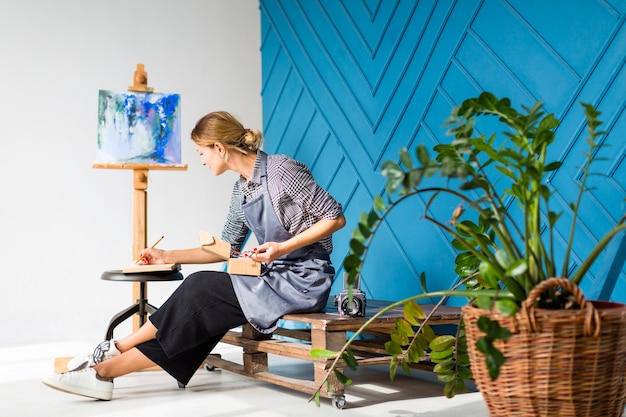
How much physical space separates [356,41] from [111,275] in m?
1.89

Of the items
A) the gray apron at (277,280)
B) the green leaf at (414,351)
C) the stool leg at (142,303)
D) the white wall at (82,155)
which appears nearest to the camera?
the green leaf at (414,351)

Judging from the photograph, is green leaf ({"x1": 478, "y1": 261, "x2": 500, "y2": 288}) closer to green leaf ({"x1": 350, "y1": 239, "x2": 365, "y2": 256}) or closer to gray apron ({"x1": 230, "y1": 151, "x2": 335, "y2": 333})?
green leaf ({"x1": 350, "y1": 239, "x2": 365, "y2": 256})

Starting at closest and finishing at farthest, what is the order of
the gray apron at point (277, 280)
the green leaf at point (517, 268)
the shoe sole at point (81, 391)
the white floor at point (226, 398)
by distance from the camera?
the green leaf at point (517, 268) → the white floor at point (226, 398) → the shoe sole at point (81, 391) → the gray apron at point (277, 280)

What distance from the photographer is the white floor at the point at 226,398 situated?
270 centimetres

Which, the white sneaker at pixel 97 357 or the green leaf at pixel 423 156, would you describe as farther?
the white sneaker at pixel 97 357

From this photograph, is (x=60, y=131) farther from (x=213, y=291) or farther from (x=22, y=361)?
(x=213, y=291)

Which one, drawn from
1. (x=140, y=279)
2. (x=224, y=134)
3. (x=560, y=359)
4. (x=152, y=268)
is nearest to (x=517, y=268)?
(x=560, y=359)

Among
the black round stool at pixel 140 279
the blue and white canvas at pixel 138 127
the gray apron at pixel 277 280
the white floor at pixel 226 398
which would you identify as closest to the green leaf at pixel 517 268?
the white floor at pixel 226 398

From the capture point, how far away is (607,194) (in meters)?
2.94

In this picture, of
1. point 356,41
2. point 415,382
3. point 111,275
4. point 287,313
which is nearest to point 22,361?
point 111,275

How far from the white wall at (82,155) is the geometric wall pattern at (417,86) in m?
0.50

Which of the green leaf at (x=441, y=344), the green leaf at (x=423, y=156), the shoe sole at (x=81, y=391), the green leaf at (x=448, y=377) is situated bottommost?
the shoe sole at (x=81, y=391)

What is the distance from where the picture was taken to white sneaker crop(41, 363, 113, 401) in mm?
2871

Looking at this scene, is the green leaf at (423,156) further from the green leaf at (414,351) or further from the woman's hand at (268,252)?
the woman's hand at (268,252)
